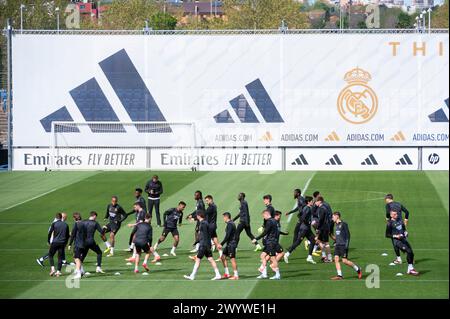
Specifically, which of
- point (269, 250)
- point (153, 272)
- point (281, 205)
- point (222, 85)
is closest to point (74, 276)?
point (153, 272)

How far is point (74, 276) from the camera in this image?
2866 centimetres

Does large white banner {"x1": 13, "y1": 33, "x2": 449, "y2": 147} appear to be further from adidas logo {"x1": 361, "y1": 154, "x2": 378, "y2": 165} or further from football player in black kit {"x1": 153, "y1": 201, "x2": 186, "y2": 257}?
football player in black kit {"x1": 153, "y1": 201, "x2": 186, "y2": 257}

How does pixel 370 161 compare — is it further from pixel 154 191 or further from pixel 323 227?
pixel 323 227

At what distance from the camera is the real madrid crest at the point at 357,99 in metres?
56.2

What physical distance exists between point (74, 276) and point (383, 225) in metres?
13.4

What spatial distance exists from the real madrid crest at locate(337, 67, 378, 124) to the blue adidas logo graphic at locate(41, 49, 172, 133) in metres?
9.06

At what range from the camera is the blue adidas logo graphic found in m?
56.8

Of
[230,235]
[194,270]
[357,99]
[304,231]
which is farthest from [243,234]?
[357,99]

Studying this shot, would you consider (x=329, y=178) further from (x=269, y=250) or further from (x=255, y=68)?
(x=269, y=250)

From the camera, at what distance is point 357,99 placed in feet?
185

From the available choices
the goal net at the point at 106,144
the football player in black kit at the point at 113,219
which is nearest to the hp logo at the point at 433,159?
the goal net at the point at 106,144

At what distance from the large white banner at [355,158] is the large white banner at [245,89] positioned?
0.45 metres

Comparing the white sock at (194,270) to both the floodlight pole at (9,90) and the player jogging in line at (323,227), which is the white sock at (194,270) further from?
the floodlight pole at (9,90)

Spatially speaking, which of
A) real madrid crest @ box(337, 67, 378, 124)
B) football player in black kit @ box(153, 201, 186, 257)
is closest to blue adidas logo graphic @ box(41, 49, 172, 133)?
real madrid crest @ box(337, 67, 378, 124)
